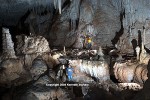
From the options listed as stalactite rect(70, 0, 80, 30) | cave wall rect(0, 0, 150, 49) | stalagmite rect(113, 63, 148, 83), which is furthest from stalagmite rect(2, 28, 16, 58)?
stalactite rect(70, 0, 80, 30)

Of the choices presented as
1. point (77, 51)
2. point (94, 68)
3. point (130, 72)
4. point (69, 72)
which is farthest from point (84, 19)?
point (130, 72)

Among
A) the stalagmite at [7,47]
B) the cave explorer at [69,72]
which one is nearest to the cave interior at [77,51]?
the stalagmite at [7,47]

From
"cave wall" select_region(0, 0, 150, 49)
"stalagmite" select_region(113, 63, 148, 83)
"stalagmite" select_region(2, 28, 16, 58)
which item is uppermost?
"cave wall" select_region(0, 0, 150, 49)

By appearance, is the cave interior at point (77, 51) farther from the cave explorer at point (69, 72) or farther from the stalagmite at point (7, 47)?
the cave explorer at point (69, 72)

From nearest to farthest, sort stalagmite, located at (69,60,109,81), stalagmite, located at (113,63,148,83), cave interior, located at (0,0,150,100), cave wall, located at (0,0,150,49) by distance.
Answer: cave interior, located at (0,0,150,100), stalagmite, located at (113,63,148,83), stalagmite, located at (69,60,109,81), cave wall, located at (0,0,150,49)

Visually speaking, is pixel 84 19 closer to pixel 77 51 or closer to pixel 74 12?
pixel 74 12

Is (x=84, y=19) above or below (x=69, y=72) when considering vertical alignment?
A: above

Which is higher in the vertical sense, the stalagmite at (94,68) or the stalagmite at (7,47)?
the stalagmite at (7,47)

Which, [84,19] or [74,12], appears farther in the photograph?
[74,12]

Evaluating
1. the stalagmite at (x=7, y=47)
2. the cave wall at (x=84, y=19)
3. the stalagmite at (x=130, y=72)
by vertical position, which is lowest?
the stalagmite at (x=130, y=72)

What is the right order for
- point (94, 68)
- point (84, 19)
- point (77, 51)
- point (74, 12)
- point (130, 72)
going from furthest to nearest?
point (74, 12) < point (84, 19) < point (77, 51) < point (94, 68) < point (130, 72)

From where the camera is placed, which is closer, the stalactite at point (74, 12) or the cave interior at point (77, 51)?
the cave interior at point (77, 51)

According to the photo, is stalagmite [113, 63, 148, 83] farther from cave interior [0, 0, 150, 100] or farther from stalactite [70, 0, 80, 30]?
stalactite [70, 0, 80, 30]

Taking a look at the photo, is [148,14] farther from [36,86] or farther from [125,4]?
[36,86]
